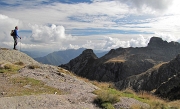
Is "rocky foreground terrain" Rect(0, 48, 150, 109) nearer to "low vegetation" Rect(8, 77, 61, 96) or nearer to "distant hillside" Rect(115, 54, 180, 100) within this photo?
"low vegetation" Rect(8, 77, 61, 96)

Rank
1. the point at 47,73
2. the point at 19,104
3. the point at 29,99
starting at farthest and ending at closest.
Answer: the point at 47,73 < the point at 29,99 < the point at 19,104

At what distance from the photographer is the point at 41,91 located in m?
19.1

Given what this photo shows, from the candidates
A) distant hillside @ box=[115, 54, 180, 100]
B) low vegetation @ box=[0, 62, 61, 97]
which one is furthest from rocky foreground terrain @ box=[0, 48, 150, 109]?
distant hillside @ box=[115, 54, 180, 100]

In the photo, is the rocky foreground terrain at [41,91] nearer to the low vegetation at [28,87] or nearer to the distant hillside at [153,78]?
the low vegetation at [28,87]

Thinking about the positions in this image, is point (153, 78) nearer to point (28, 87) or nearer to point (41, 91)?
point (28, 87)

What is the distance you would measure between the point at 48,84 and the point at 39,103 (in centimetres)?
717

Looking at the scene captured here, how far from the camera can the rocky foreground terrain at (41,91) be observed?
1500 centimetres

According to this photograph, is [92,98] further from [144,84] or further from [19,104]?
[144,84]

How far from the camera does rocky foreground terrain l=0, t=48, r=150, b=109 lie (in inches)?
591

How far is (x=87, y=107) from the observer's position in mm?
15875

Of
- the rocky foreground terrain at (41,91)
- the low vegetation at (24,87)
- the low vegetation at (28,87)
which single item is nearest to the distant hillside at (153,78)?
the rocky foreground terrain at (41,91)

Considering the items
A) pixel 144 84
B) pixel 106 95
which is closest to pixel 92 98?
pixel 106 95

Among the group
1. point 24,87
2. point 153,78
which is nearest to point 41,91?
point 24,87

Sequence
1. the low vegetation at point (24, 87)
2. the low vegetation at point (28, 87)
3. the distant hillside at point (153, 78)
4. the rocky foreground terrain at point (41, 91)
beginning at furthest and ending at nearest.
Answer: the distant hillside at point (153, 78), the low vegetation at point (28, 87), the low vegetation at point (24, 87), the rocky foreground terrain at point (41, 91)
